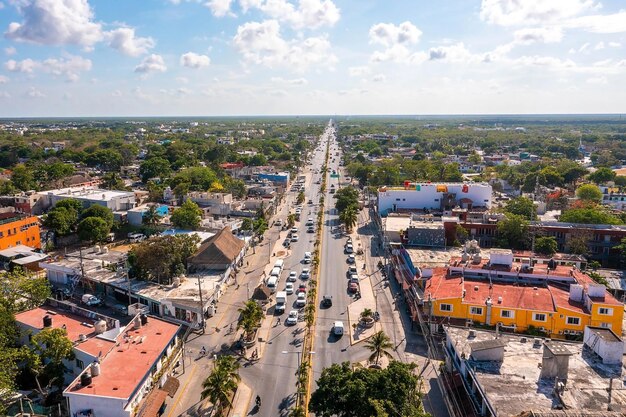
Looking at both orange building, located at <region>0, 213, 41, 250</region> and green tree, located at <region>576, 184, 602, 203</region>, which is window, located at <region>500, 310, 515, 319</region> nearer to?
orange building, located at <region>0, 213, 41, 250</region>

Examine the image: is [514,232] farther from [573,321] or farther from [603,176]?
[603,176]

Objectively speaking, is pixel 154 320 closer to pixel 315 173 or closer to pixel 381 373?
pixel 381 373

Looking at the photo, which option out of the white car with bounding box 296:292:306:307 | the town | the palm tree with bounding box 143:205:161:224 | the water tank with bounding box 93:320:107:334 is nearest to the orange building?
the town

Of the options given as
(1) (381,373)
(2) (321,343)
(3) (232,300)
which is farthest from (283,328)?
(1) (381,373)

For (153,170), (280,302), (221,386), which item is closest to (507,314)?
(280,302)

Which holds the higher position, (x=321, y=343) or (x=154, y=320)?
(x=154, y=320)

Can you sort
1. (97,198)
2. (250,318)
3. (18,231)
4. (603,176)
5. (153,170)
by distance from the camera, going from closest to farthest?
(250,318) < (18,231) < (97,198) < (603,176) < (153,170)
